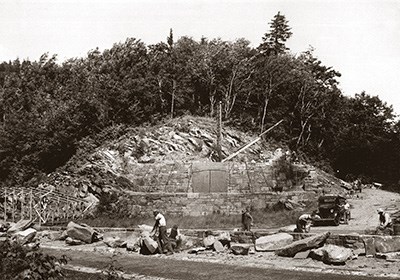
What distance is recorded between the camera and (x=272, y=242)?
58.8 ft

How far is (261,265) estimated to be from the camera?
614 inches

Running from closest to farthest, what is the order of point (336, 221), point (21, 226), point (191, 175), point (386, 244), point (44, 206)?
1. point (386, 244)
2. point (21, 226)
3. point (336, 221)
4. point (44, 206)
5. point (191, 175)

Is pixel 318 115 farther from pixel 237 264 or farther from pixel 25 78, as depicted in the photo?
pixel 237 264

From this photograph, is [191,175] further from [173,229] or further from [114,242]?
[173,229]

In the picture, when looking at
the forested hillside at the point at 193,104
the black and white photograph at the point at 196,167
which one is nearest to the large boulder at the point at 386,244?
the black and white photograph at the point at 196,167

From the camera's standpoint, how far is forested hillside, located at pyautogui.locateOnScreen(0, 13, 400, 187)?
153 feet

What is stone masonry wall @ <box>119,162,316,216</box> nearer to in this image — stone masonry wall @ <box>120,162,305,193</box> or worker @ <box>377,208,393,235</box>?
stone masonry wall @ <box>120,162,305,193</box>

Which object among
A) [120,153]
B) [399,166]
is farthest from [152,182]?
[399,166]

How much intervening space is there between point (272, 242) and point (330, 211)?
10.9 meters

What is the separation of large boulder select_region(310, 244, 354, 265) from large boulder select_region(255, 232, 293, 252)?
196 cm

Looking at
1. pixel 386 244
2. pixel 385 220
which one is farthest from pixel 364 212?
pixel 386 244

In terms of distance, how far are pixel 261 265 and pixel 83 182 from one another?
22.8 metres

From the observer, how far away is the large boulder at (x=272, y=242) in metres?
17.8

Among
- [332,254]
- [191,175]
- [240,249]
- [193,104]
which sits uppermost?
[193,104]
